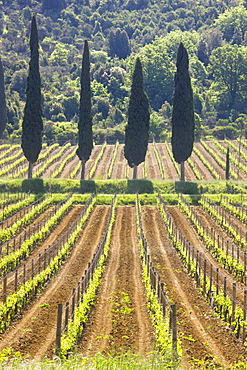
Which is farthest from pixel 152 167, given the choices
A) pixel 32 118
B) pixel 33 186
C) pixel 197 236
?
pixel 197 236

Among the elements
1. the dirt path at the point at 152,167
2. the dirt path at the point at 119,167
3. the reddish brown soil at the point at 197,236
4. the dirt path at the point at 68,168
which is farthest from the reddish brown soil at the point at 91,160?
the reddish brown soil at the point at 197,236

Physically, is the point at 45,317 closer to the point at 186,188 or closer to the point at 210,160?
the point at 186,188

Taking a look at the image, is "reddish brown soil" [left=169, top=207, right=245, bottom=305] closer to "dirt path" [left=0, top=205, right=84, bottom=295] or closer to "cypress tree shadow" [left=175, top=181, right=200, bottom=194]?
"cypress tree shadow" [left=175, top=181, right=200, bottom=194]

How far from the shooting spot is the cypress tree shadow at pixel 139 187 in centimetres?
5869

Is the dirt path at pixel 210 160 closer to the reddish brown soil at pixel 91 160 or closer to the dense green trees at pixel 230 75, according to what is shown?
the reddish brown soil at pixel 91 160

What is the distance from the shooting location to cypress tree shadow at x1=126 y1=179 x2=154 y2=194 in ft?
193

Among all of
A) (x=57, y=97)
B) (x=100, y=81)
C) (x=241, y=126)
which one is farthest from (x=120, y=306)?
(x=100, y=81)

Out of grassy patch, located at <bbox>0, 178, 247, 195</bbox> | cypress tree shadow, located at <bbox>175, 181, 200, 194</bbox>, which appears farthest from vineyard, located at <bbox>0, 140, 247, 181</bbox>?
cypress tree shadow, located at <bbox>175, 181, 200, 194</bbox>

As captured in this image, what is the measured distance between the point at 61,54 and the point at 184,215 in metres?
148

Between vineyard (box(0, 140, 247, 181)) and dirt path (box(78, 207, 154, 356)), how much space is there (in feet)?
111

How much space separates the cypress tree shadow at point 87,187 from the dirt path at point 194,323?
25.7 m

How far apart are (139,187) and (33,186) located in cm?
1041

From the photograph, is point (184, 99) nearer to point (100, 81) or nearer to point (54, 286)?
point (54, 286)

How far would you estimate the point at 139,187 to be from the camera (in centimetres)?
5897
